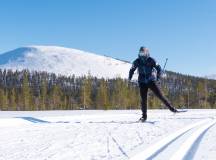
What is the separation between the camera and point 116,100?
130750 millimetres

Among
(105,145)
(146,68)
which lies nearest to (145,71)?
(146,68)

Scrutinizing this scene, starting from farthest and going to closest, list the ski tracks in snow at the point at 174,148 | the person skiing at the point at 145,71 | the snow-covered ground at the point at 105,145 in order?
the person skiing at the point at 145,71, the snow-covered ground at the point at 105,145, the ski tracks in snow at the point at 174,148

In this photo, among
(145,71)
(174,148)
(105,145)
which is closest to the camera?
(174,148)

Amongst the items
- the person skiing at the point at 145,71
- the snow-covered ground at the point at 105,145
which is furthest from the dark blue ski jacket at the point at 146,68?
the snow-covered ground at the point at 105,145

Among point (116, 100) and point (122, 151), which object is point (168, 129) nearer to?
point (122, 151)

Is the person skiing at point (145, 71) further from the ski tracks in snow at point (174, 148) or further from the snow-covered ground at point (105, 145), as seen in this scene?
the ski tracks in snow at point (174, 148)

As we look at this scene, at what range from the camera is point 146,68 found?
13141mm

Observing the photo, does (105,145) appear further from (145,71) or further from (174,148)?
(145,71)

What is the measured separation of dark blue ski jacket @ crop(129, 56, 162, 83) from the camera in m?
13.1

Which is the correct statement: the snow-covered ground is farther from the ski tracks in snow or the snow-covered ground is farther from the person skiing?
the person skiing

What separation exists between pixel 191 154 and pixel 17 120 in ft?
24.8

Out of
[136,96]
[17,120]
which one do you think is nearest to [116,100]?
[136,96]

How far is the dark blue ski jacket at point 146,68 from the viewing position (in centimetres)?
1309

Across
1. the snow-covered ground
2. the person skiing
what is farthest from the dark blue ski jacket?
the snow-covered ground
